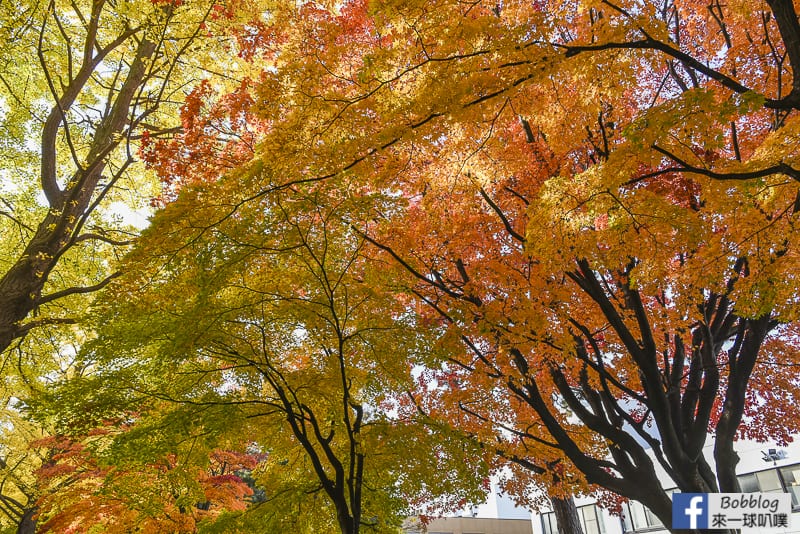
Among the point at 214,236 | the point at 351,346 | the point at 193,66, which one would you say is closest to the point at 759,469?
the point at 351,346

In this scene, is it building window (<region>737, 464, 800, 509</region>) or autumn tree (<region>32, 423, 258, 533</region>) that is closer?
autumn tree (<region>32, 423, 258, 533</region>)

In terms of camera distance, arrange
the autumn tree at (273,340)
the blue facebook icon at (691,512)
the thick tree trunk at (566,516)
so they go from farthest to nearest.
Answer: the thick tree trunk at (566,516)
the blue facebook icon at (691,512)
the autumn tree at (273,340)

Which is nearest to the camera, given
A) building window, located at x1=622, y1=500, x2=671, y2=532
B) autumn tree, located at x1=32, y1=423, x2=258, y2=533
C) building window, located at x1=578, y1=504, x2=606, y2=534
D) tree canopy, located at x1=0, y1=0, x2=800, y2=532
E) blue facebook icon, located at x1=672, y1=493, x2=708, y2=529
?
tree canopy, located at x1=0, y1=0, x2=800, y2=532

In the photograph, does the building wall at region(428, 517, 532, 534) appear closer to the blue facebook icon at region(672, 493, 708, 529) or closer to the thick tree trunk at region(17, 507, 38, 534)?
the thick tree trunk at region(17, 507, 38, 534)

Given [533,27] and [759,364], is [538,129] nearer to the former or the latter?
[533,27]

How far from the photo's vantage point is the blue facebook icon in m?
6.57

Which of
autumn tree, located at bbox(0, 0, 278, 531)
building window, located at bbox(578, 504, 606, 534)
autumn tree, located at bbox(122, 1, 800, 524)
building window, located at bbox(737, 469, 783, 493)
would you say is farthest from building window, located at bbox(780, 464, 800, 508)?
autumn tree, located at bbox(0, 0, 278, 531)

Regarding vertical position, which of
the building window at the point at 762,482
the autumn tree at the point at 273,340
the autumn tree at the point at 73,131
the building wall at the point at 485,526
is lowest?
the building wall at the point at 485,526

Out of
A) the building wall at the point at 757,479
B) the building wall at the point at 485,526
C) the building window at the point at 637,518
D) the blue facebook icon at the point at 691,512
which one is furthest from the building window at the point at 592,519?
the blue facebook icon at the point at 691,512

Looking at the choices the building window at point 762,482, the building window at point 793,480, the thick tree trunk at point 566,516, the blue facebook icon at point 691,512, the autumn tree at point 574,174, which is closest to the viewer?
the autumn tree at point 574,174

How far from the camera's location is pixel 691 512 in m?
6.61

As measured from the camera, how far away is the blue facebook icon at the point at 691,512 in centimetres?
657

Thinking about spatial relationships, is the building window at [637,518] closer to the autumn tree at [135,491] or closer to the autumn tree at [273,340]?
the autumn tree at [273,340]

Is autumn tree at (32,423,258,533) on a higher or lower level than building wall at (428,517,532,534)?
higher
